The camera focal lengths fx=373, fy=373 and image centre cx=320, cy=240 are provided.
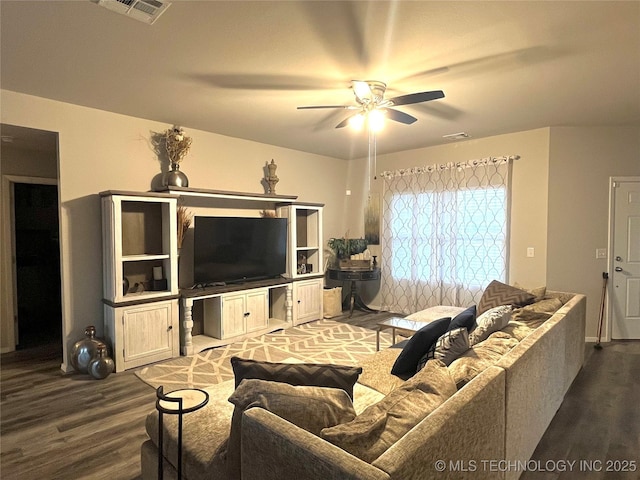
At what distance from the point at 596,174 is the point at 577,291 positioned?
149 cm

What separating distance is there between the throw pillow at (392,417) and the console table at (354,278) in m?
4.13

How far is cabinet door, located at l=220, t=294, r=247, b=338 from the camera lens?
180 inches

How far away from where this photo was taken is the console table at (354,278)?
5887 millimetres

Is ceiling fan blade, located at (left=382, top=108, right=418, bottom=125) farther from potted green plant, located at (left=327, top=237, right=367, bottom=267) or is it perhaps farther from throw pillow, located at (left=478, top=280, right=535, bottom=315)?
potted green plant, located at (left=327, top=237, right=367, bottom=267)

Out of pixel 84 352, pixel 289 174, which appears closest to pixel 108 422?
pixel 84 352

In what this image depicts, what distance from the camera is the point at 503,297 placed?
357 centimetres

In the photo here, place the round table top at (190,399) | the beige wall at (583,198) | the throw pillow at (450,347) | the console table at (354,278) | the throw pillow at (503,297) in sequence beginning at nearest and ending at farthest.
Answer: the round table top at (190,399), the throw pillow at (450,347), the throw pillow at (503,297), the beige wall at (583,198), the console table at (354,278)

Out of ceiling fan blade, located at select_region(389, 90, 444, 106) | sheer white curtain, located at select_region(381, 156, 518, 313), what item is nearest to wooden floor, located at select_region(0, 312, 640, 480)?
sheer white curtain, located at select_region(381, 156, 518, 313)

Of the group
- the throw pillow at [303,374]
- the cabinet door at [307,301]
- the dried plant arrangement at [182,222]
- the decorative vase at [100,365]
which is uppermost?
the dried plant arrangement at [182,222]

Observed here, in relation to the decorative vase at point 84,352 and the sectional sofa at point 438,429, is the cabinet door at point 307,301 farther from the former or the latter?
the sectional sofa at point 438,429

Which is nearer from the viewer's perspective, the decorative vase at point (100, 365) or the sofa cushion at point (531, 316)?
the sofa cushion at point (531, 316)

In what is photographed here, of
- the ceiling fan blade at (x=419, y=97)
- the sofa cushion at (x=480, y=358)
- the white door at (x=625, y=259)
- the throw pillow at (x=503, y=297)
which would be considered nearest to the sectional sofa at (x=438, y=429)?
the sofa cushion at (x=480, y=358)

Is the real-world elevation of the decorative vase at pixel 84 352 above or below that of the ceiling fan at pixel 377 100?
below

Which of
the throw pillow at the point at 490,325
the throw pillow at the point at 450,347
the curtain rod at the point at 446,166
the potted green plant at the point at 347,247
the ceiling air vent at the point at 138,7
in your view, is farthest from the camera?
the potted green plant at the point at 347,247
